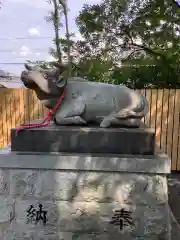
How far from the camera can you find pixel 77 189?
2434 millimetres

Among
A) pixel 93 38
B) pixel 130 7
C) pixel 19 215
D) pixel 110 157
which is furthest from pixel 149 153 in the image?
pixel 93 38

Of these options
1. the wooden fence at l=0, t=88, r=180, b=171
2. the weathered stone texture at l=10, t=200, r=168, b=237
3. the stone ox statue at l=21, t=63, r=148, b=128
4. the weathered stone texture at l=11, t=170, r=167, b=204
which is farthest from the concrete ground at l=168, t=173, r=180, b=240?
the stone ox statue at l=21, t=63, r=148, b=128

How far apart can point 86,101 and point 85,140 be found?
0.35 meters

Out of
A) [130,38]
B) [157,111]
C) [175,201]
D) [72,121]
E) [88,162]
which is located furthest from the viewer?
[157,111]

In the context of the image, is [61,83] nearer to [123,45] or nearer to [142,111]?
[142,111]

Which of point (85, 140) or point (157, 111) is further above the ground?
point (157, 111)

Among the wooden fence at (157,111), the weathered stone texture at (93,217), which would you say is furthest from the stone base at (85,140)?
the wooden fence at (157,111)

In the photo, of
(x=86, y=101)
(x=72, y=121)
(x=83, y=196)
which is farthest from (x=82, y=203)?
(x=86, y=101)

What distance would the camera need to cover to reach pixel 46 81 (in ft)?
8.45

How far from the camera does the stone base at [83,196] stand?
238cm

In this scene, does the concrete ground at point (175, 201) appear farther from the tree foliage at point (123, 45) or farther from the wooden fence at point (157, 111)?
the tree foliage at point (123, 45)

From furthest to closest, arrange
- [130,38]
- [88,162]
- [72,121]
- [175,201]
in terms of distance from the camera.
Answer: [130,38], [175,201], [72,121], [88,162]

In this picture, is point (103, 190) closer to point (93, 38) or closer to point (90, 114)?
point (90, 114)

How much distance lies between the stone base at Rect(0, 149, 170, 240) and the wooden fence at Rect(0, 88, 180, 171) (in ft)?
11.2
